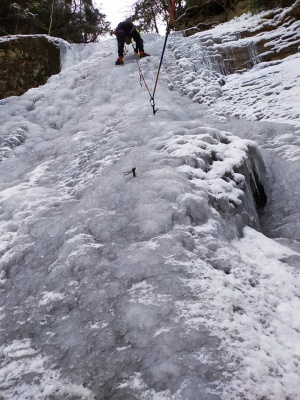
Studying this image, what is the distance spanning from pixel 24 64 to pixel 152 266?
295 inches

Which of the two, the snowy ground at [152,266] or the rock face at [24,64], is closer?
the snowy ground at [152,266]

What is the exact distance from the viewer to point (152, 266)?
2.42 metres

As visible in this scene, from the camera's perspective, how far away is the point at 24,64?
8.05 meters

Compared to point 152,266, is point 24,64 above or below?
above

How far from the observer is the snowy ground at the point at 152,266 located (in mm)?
1859

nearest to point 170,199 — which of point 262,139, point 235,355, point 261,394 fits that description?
point 235,355

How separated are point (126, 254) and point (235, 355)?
3.61 feet

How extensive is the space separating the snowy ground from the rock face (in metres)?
3.53

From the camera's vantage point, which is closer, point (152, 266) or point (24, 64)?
point (152, 266)

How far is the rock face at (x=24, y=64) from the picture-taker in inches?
304

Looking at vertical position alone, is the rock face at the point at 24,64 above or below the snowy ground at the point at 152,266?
above

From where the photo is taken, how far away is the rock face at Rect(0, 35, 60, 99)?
7.73 metres

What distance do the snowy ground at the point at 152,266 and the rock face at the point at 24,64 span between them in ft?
11.6

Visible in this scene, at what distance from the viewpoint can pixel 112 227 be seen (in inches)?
115
